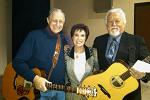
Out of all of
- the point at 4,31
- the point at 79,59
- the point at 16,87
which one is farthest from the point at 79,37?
the point at 4,31

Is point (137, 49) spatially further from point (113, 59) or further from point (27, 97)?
point (27, 97)

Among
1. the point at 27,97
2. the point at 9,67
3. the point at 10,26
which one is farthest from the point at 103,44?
the point at 10,26

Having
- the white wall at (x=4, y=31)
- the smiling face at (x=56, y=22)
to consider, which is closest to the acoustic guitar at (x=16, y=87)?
the smiling face at (x=56, y=22)

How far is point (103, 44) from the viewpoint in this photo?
2100 mm

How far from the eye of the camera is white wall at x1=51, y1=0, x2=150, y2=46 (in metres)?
3.36

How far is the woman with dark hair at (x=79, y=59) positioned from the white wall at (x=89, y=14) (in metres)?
1.47

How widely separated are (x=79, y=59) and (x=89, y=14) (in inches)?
74.1

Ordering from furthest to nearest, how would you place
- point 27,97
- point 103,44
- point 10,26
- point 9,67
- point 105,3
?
point 10,26
point 105,3
point 9,67
point 27,97
point 103,44

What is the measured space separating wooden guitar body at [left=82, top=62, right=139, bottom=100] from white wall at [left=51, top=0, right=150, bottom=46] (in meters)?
1.45

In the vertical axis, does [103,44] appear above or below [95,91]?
above

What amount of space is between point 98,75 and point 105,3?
1804 mm

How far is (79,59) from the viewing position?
78.9 inches

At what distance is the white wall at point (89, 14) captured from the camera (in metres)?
3.36

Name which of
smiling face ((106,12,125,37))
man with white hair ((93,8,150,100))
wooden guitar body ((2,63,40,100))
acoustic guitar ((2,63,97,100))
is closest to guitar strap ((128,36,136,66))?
man with white hair ((93,8,150,100))
